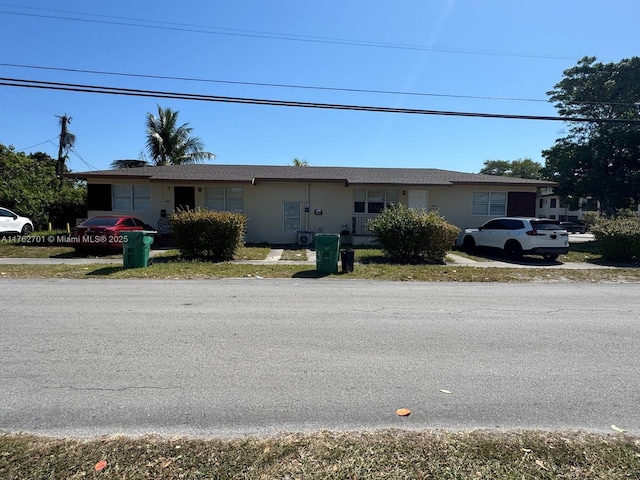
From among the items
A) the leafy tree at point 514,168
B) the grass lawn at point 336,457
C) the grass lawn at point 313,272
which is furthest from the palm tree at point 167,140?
the leafy tree at point 514,168

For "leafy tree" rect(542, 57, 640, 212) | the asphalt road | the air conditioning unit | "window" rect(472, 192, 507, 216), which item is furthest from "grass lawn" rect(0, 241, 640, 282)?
"leafy tree" rect(542, 57, 640, 212)

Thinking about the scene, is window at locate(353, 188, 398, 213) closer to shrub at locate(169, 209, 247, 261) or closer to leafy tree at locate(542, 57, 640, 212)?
shrub at locate(169, 209, 247, 261)

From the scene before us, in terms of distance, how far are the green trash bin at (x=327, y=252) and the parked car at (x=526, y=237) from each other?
25.6 ft

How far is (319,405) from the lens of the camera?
3326mm

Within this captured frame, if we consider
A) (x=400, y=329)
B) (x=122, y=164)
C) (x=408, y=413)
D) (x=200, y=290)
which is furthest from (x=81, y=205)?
(x=408, y=413)

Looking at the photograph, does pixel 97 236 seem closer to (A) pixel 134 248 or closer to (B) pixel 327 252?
(A) pixel 134 248

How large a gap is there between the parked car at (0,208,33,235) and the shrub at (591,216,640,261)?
2640cm

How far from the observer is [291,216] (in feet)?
63.8

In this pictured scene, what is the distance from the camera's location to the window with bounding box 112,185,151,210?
19.1 meters

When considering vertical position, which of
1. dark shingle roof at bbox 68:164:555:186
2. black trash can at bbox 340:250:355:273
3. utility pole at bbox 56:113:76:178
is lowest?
black trash can at bbox 340:250:355:273

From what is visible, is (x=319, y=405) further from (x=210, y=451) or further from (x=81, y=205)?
(x=81, y=205)

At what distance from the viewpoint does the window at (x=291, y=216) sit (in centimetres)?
1941

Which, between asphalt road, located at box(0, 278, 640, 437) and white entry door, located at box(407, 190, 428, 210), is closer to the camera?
asphalt road, located at box(0, 278, 640, 437)

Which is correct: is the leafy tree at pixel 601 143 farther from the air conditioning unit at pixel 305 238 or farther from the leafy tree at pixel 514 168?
the leafy tree at pixel 514 168
